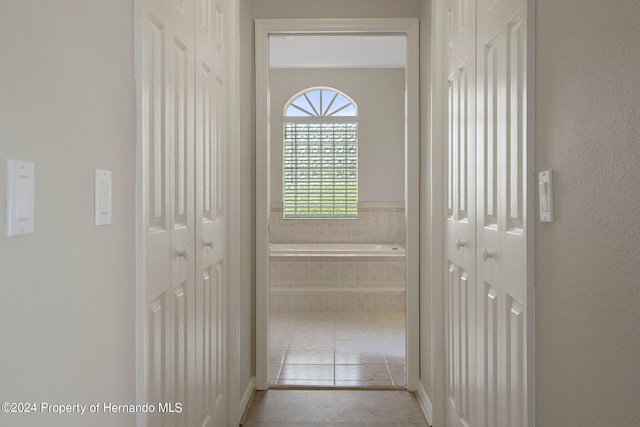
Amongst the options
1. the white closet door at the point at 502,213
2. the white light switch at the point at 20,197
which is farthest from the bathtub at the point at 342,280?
the white light switch at the point at 20,197

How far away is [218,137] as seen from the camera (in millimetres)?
2506

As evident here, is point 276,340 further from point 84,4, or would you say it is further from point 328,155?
point 84,4

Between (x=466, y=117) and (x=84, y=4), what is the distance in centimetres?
158

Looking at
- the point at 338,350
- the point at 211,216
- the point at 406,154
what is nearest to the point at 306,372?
the point at 338,350

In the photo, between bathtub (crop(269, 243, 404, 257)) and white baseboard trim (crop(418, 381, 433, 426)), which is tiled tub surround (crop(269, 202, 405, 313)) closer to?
bathtub (crop(269, 243, 404, 257))

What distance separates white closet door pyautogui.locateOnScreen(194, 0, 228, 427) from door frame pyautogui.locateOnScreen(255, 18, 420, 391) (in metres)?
0.70

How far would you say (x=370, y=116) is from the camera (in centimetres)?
693

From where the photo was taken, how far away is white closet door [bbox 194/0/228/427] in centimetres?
212

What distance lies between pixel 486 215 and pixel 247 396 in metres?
1.88

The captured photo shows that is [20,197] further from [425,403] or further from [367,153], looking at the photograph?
[367,153]

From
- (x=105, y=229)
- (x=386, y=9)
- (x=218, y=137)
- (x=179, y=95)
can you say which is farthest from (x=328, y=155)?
Result: (x=105, y=229)

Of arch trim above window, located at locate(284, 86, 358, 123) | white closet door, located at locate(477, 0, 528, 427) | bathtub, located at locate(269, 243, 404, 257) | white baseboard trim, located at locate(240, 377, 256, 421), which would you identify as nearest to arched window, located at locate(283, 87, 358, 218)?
arch trim above window, located at locate(284, 86, 358, 123)

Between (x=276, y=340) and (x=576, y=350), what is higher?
(x=576, y=350)

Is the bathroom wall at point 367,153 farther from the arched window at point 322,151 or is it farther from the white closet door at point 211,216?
the white closet door at point 211,216
